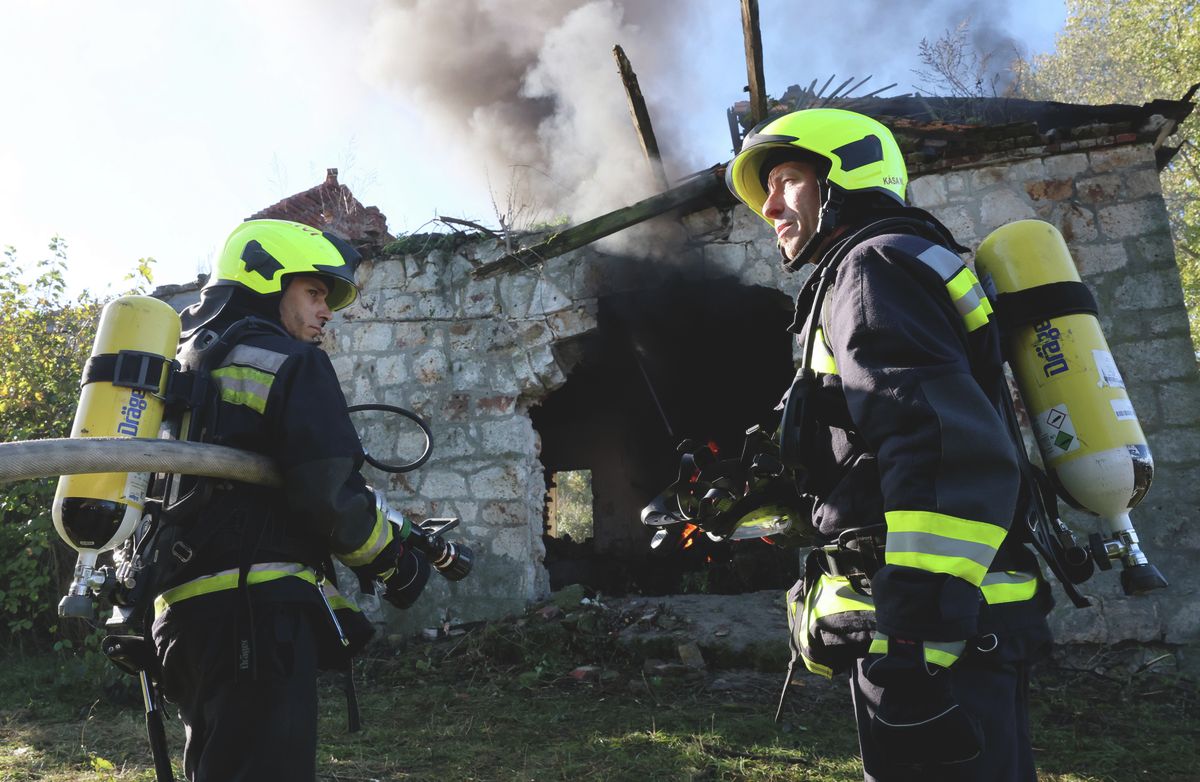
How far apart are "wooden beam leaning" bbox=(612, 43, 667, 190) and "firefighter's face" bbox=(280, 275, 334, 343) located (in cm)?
342

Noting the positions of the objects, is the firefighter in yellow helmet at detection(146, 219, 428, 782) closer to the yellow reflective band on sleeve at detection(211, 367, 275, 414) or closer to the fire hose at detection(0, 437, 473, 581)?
the yellow reflective band on sleeve at detection(211, 367, 275, 414)

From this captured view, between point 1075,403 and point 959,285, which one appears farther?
point 1075,403

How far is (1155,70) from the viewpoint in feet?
56.4

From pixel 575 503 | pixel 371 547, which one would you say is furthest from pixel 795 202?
pixel 575 503

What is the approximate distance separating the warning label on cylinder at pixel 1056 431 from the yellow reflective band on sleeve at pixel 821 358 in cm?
55

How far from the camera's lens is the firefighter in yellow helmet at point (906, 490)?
1348mm

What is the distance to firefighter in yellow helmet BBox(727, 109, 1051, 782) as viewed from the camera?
135 cm

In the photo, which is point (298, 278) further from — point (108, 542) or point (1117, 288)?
point (1117, 288)

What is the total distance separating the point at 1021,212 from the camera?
523 cm

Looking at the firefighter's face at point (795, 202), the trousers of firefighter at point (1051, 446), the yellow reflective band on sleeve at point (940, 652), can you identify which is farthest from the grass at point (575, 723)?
the firefighter's face at point (795, 202)

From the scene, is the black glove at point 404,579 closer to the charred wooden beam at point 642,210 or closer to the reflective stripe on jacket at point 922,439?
the reflective stripe on jacket at point 922,439

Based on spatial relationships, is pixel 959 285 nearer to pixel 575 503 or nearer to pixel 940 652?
pixel 940 652

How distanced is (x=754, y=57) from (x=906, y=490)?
177 inches

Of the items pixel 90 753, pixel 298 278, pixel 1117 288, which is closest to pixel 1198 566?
pixel 1117 288
